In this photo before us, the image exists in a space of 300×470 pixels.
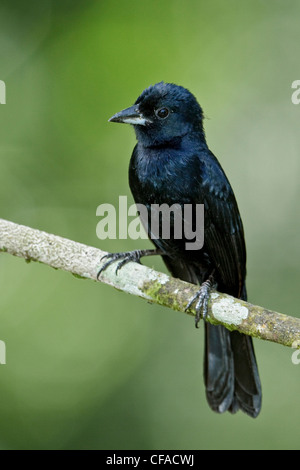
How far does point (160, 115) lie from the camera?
12.3 feet

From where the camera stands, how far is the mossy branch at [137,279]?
2859mm

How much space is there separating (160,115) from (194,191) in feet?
1.75

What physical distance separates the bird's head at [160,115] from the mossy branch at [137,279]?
2.84 feet

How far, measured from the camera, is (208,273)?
386cm

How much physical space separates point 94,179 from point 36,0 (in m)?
1.76

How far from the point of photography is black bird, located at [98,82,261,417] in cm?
362
